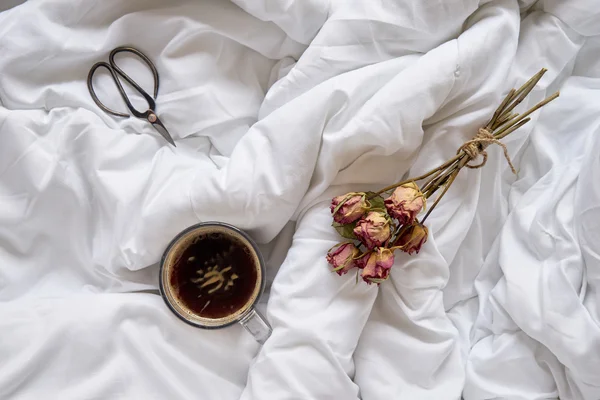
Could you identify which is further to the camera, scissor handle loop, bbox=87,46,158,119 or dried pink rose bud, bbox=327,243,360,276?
scissor handle loop, bbox=87,46,158,119

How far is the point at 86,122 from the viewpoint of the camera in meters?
0.70

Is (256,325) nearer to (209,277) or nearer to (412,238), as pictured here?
(209,277)

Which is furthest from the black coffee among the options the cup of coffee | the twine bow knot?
the twine bow knot

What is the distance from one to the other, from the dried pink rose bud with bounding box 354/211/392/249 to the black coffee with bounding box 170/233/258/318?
0.54 feet

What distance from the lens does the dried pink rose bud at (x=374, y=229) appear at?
562mm

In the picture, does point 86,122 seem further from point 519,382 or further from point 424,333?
point 519,382

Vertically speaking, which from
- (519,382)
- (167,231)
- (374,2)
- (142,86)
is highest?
(374,2)

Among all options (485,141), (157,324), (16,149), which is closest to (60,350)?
(157,324)

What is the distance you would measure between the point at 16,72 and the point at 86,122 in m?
0.12

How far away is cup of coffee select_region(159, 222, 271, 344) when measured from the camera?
25.8 inches

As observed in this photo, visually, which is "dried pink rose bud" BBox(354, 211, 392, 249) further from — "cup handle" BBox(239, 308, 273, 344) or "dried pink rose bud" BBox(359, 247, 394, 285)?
"cup handle" BBox(239, 308, 273, 344)

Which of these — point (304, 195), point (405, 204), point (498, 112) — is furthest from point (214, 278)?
point (498, 112)

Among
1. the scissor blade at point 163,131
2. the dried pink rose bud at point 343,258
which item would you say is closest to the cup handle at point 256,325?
the dried pink rose bud at point 343,258

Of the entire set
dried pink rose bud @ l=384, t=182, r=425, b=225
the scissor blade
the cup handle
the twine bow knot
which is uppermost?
the twine bow knot
